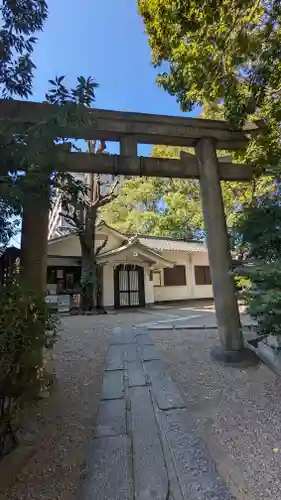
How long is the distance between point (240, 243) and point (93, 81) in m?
3.15

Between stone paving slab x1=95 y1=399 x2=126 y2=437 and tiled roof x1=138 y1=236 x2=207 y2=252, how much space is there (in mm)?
13344

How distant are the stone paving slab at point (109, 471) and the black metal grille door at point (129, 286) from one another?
11.7 m

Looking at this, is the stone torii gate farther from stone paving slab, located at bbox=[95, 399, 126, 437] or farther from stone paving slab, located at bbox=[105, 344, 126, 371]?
stone paving slab, located at bbox=[95, 399, 126, 437]

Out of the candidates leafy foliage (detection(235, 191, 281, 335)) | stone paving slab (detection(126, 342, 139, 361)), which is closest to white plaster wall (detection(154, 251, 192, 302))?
stone paving slab (detection(126, 342, 139, 361))

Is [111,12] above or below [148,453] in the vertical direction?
above

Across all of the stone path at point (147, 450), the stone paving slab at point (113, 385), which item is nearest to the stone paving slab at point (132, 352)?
the stone paving slab at point (113, 385)

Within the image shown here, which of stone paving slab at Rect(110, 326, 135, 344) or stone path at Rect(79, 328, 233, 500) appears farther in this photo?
stone paving slab at Rect(110, 326, 135, 344)

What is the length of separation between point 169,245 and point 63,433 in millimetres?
15287

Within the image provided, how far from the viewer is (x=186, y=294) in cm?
1736

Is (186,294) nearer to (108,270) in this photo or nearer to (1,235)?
(108,270)

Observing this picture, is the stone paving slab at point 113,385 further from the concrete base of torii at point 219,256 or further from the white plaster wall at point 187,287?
the white plaster wall at point 187,287

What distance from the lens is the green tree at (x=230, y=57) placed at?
423 centimetres

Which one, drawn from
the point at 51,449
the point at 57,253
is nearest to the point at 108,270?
the point at 57,253

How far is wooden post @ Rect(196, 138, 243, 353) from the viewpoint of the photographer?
4.09 meters
